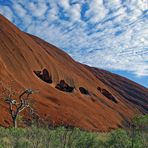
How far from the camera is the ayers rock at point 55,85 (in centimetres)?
5150

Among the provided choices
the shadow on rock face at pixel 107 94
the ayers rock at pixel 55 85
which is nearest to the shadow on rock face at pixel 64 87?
the ayers rock at pixel 55 85

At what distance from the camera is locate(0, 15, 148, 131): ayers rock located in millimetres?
51500

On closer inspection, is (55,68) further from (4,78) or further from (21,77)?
(4,78)

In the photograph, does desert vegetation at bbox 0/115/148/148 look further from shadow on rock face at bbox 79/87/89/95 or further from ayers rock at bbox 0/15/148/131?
shadow on rock face at bbox 79/87/89/95

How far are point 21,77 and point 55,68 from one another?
1367cm

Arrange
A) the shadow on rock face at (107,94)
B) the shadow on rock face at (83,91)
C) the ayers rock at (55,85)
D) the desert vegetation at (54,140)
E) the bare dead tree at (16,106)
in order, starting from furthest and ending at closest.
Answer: the shadow on rock face at (107,94) < the shadow on rock face at (83,91) < the ayers rock at (55,85) < the bare dead tree at (16,106) < the desert vegetation at (54,140)

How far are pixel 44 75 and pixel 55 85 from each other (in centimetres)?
248

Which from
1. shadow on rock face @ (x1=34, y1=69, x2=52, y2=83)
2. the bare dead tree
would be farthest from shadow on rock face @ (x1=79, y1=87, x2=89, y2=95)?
the bare dead tree

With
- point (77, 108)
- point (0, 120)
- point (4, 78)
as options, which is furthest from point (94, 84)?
point (0, 120)

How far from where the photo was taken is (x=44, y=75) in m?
65.2

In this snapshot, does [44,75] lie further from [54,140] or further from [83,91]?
[54,140]

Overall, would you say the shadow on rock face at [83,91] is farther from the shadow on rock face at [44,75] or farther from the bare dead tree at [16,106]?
the bare dead tree at [16,106]

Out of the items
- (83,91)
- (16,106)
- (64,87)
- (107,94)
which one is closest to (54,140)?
(16,106)

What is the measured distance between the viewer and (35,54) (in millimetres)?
66125
